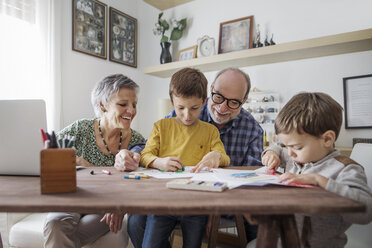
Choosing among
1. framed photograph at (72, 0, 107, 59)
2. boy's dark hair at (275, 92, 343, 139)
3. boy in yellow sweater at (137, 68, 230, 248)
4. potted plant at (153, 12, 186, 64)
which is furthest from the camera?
potted plant at (153, 12, 186, 64)

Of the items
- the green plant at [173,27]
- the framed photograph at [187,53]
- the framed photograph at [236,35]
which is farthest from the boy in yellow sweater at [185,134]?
the green plant at [173,27]

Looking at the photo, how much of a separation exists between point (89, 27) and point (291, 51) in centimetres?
239

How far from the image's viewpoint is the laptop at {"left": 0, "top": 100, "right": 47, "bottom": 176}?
2.99 ft

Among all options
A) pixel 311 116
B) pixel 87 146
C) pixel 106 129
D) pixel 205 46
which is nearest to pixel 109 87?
pixel 106 129

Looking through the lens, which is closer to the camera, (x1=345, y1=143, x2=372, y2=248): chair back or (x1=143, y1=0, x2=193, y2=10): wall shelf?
(x1=345, y1=143, x2=372, y2=248): chair back

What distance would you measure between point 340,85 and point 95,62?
2.83 meters

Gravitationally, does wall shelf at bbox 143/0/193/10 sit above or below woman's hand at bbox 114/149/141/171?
above

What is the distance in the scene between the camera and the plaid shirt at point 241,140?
1.75 metres

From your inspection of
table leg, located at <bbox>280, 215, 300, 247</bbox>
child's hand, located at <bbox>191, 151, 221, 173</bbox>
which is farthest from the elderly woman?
table leg, located at <bbox>280, 215, 300, 247</bbox>

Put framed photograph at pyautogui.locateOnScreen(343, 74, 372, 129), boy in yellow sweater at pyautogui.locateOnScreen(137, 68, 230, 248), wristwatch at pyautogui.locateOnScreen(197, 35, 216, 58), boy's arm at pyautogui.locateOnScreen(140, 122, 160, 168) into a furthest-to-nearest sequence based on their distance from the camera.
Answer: wristwatch at pyautogui.locateOnScreen(197, 35, 216, 58), framed photograph at pyautogui.locateOnScreen(343, 74, 372, 129), boy in yellow sweater at pyautogui.locateOnScreen(137, 68, 230, 248), boy's arm at pyautogui.locateOnScreen(140, 122, 160, 168)

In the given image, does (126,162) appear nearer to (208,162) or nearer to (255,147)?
(208,162)

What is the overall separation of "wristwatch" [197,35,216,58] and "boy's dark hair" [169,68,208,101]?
2153mm

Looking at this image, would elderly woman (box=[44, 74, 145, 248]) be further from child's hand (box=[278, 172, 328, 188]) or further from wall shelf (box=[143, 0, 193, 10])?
wall shelf (box=[143, 0, 193, 10])

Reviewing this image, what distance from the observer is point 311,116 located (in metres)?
0.88
